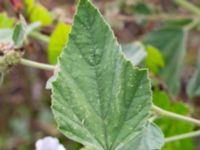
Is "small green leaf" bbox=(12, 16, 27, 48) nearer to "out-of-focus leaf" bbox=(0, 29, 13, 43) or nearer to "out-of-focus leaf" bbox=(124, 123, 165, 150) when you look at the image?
"out-of-focus leaf" bbox=(0, 29, 13, 43)

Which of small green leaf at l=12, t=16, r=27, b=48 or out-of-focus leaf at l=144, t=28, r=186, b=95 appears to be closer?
small green leaf at l=12, t=16, r=27, b=48

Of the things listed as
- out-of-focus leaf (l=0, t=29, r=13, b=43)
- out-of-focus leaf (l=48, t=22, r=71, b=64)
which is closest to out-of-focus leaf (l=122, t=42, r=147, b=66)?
out-of-focus leaf (l=48, t=22, r=71, b=64)

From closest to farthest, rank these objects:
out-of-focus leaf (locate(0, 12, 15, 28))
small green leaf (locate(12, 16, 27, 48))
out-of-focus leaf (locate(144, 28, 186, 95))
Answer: small green leaf (locate(12, 16, 27, 48))
out-of-focus leaf (locate(0, 12, 15, 28))
out-of-focus leaf (locate(144, 28, 186, 95))

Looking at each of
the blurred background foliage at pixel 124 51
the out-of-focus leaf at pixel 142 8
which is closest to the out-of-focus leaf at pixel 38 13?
the blurred background foliage at pixel 124 51

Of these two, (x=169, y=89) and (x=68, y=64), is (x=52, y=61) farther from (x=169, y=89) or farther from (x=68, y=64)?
(x=68, y=64)

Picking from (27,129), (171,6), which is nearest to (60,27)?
(171,6)

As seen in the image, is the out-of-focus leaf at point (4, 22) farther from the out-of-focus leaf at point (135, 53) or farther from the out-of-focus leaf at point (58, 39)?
the out-of-focus leaf at point (135, 53)

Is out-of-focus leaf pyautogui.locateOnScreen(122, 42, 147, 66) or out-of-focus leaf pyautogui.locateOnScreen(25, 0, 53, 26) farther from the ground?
out-of-focus leaf pyautogui.locateOnScreen(25, 0, 53, 26)
